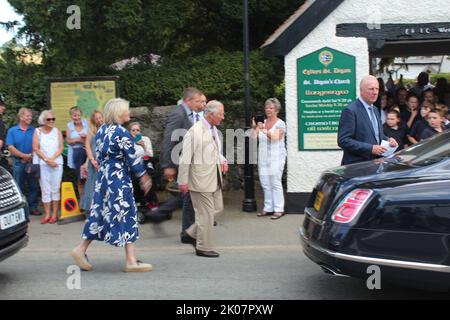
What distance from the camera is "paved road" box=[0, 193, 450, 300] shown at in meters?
5.33

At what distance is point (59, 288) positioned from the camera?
5.56 meters

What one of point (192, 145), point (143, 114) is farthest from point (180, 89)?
point (192, 145)

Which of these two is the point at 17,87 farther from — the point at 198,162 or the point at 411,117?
the point at 411,117

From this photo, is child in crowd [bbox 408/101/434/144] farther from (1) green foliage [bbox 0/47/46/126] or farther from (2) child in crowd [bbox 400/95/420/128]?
(1) green foliage [bbox 0/47/46/126]

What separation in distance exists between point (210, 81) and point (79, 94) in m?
2.27

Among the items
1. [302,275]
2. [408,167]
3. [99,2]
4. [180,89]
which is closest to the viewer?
[408,167]

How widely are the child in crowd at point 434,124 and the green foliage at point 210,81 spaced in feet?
10.7

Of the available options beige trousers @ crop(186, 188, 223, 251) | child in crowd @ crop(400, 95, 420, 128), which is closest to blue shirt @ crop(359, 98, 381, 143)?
beige trousers @ crop(186, 188, 223, 251)

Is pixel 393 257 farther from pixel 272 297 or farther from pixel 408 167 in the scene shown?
pixel 272 297

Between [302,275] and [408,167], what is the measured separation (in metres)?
1.72

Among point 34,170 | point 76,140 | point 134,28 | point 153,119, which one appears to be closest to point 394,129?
point 153,119

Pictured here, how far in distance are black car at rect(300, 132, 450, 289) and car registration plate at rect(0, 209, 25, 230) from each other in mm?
2696

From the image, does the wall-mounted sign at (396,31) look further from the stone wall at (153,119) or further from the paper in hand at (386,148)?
the stone wall at (153,119)

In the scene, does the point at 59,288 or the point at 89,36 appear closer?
the point at 59,288
